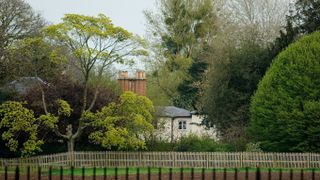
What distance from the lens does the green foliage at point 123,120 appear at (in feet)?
105

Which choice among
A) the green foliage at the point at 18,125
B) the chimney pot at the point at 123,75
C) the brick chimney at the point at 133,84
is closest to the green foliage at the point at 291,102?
the brick chimney at the point at 133,84

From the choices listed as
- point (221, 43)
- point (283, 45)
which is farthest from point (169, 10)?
point (283, 45)

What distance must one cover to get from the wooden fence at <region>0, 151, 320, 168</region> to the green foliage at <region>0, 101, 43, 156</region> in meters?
0.83

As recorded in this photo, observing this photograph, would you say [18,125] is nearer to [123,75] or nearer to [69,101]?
[69,101]

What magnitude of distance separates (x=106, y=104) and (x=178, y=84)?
89.1ft

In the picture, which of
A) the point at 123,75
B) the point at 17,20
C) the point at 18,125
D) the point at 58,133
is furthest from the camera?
the point at 17,20

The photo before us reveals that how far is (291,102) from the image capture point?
110ft

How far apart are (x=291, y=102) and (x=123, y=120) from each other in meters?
9.99

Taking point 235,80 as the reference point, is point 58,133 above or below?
below

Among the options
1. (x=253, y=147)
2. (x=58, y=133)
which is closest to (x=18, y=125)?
(x=58, y=133)

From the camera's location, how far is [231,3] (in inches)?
2372

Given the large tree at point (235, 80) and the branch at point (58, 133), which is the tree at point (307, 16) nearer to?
the large tree at point (235, 80)

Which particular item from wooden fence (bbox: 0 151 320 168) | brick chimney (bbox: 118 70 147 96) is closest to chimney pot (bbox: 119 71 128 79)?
brick chimney (bbox: 118 70 147 96)

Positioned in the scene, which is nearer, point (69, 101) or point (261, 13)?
point (69, 101)
